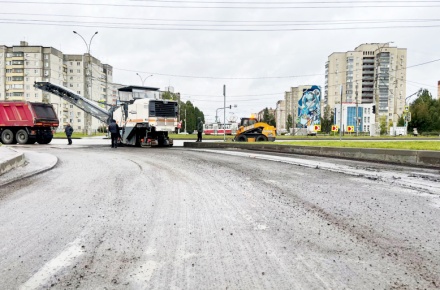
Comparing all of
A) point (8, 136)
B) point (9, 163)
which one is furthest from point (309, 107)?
point (9, 163)

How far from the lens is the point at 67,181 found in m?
7.88

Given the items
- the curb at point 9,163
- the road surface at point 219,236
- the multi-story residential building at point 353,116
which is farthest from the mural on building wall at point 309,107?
the road surface at point 219,236

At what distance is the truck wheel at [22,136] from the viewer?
82.3 ft

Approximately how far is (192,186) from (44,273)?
4.37 metres

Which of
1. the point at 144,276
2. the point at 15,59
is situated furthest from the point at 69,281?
the point at 15,59

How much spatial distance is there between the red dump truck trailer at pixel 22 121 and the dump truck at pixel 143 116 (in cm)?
592

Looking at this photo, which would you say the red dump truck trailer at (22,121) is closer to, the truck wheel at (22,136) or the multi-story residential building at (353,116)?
the truck wheel at (22,136)

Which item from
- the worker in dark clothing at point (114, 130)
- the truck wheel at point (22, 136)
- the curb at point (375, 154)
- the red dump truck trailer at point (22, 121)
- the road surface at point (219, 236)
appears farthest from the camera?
the truck wheel at point (22, 136)

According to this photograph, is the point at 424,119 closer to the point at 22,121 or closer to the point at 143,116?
the point at 143,116

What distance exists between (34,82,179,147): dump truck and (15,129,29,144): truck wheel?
22.1ft

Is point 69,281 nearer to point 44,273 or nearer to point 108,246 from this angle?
point 44,273

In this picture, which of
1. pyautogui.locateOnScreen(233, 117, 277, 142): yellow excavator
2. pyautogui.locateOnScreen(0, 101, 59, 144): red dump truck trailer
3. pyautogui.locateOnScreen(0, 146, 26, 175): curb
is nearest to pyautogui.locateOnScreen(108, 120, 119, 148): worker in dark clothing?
pyautogui.locateOnScreen(0, 101, 59, 144): red dump truck trailer

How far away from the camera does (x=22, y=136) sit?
25.2 m

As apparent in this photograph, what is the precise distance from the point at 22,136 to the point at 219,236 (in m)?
25.5
